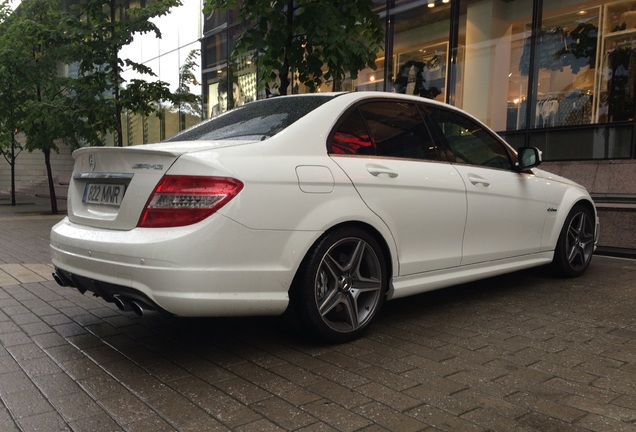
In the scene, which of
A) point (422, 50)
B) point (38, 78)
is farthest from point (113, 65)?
point (422, 50)

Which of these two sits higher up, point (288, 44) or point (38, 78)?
point (38, 78)

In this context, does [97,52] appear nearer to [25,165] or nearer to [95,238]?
[95,238]

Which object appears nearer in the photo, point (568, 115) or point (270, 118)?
point (270, 118)

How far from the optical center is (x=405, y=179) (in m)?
3.76

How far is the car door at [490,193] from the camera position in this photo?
430cm

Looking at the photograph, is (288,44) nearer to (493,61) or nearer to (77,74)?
(77,74)

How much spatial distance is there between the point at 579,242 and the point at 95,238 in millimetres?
4672

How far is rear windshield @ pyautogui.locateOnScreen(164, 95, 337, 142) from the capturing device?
3.49 m

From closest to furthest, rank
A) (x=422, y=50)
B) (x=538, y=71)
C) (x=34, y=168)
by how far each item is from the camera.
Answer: (x=538, y=71) → (x=422, y=50) → (x=34, y=168)

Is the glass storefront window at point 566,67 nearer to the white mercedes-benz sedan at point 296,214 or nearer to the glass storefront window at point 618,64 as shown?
the glass storefront window at point 618,64

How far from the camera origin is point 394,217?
3.65 meters

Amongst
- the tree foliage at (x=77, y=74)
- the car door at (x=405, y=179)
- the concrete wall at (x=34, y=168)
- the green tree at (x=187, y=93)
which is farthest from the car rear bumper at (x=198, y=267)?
the concrete wall at (x=34, y=168)

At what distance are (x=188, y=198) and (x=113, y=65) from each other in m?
8.89

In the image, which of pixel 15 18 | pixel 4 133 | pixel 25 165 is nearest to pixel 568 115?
pixel 15 18
